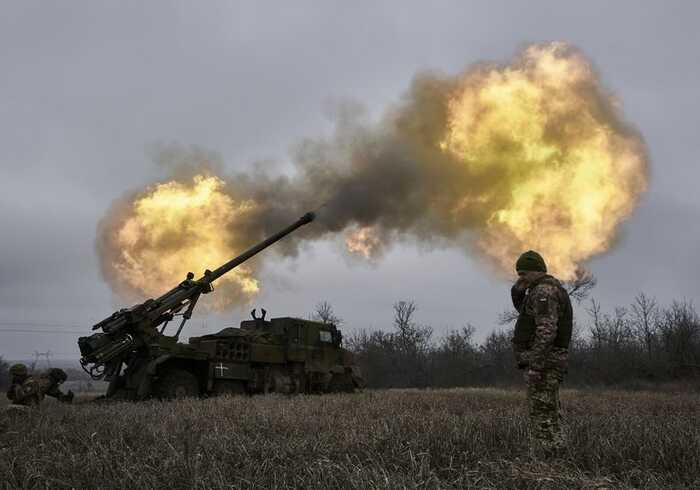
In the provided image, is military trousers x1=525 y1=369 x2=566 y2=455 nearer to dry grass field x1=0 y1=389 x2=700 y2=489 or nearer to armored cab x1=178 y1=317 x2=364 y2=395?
dry grass field x1=0 y1=389 x2=700 y2=489

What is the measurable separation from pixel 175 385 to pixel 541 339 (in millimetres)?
10812

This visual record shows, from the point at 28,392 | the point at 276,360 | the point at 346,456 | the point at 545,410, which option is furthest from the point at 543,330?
the point at 276,360

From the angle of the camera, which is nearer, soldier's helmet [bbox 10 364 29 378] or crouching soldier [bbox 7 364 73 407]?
crouching soldier [bbox 7 364 73 407]

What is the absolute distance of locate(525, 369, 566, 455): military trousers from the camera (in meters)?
4.95

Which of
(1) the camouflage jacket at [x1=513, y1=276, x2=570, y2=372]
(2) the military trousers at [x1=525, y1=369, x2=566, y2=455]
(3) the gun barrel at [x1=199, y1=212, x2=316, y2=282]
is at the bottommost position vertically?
(2) the military trousers at [x1=525, y1=369, x2=566, y2=455]

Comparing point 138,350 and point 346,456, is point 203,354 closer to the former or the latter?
point 138,350

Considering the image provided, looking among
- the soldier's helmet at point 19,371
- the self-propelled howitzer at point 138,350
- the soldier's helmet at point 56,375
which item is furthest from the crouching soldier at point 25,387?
the self-propelled howitzer at point 138,350

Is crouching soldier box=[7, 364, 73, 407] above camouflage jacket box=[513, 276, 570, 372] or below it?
below

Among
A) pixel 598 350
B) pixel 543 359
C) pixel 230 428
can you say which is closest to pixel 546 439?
pixel 543 359

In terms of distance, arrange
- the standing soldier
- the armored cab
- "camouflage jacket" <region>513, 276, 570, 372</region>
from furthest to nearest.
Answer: the armored cab < "camouflage jacket" <region>513, 276, 570, 372</region> < the standing soldier

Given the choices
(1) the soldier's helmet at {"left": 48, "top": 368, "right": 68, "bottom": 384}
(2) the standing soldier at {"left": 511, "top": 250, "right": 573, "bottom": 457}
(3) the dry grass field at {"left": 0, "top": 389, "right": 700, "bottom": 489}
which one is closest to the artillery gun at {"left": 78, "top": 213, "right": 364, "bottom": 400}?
(1) the soldier's helmet at {"left": 48, "top": 368, "right": 68, "bottom": 384}

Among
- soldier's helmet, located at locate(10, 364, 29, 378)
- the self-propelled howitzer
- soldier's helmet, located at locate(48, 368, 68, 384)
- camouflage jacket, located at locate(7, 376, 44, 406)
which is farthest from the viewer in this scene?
the self-propelled howitzer

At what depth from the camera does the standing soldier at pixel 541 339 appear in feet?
17.1

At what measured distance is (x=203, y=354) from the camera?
48.3 feet
